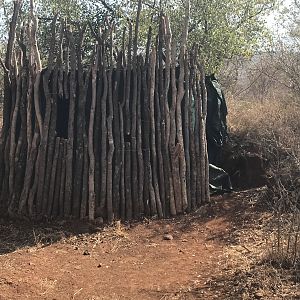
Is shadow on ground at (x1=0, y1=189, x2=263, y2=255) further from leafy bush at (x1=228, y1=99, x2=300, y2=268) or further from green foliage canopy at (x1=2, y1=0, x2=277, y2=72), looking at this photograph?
green foliage canopy at (x1=2, y1=0, x2=277, y2=72)

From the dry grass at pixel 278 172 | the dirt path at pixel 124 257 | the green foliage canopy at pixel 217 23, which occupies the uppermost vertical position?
the green foliage canopy at pixel 217 23

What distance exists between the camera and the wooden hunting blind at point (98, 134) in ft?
20.1

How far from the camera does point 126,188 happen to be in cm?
616

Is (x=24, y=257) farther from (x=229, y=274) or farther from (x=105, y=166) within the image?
(x=229, y=274)

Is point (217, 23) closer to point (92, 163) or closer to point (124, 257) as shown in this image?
point (92, 163)

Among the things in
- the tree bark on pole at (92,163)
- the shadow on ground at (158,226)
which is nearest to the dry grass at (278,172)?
the shadow on ground at (158,226)

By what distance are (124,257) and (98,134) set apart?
5.80ft

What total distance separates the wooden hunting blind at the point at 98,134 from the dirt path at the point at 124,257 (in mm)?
330

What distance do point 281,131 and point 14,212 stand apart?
4449mm

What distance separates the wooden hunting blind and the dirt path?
0.33 meters

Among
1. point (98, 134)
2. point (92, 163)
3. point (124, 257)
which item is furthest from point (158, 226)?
point (98, 134)

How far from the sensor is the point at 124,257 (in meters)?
5.13

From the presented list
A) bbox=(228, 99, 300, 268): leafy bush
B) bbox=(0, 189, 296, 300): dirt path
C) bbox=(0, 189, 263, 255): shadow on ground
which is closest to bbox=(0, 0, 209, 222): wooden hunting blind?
bbox=(0, 189, 263, 255): shadow on ground

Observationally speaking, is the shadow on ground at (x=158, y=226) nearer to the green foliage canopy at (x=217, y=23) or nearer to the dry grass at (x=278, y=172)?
Result: the dry grass at (x=278, y=172)
